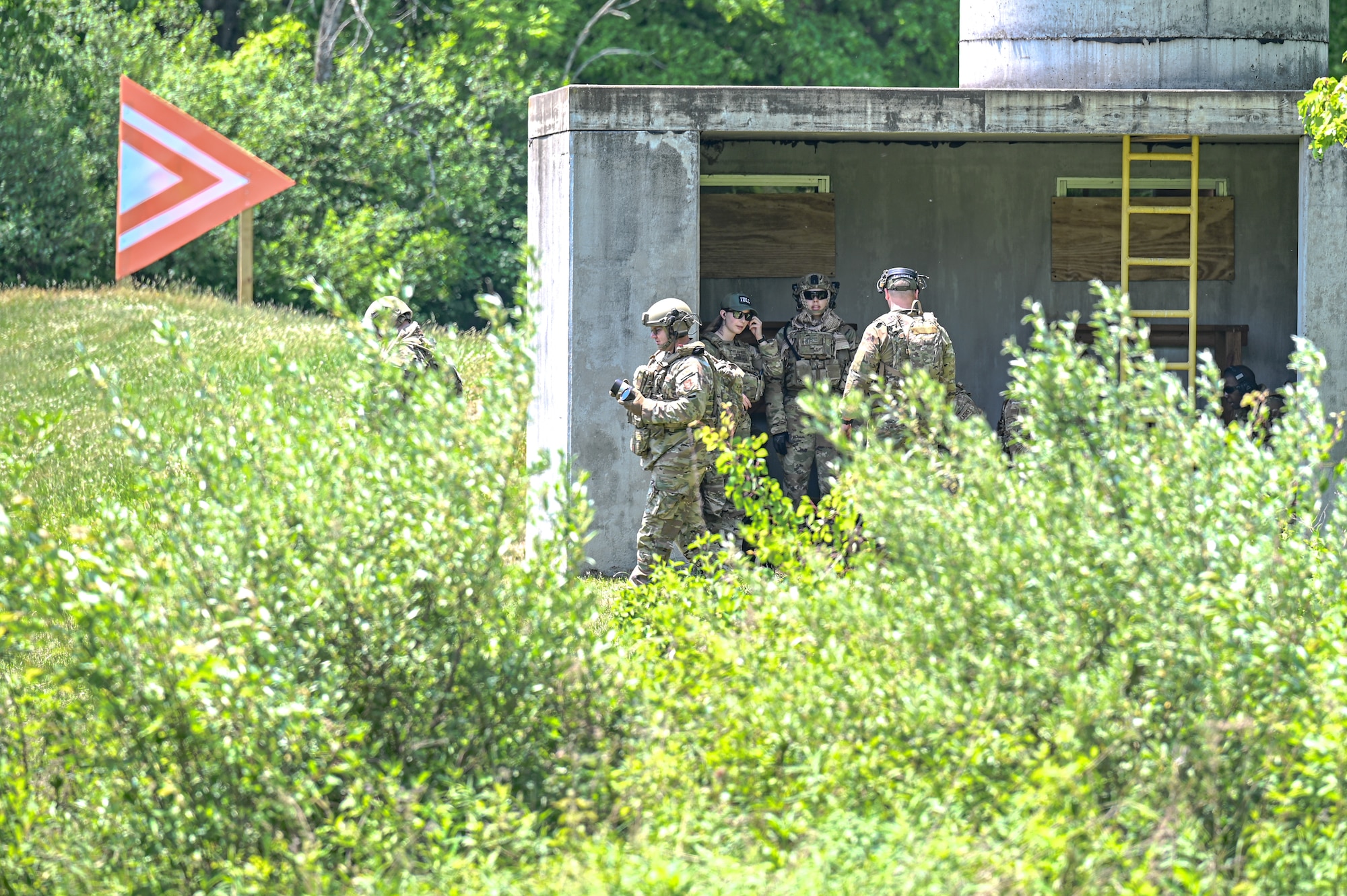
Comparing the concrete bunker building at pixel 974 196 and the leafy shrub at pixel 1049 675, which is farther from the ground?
the concrete bunker building at pixel 974 196

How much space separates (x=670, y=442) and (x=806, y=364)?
1956mm

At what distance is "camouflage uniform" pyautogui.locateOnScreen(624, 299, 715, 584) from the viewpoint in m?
8.65

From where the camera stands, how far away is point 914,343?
30.3 feet

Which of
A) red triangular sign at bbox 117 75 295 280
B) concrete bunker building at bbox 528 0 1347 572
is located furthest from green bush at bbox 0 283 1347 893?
red triangular sign at bbox 117 75 295 280

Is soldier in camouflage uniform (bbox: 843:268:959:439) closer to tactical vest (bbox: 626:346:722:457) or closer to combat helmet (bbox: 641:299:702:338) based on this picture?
tactical vest (bbox: 626:346:722:457)

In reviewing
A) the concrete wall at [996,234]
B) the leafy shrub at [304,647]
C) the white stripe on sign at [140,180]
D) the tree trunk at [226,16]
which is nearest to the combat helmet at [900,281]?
the concrete wall at [996,234]

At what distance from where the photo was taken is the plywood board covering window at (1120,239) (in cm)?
1118

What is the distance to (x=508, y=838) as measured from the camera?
12.9ft

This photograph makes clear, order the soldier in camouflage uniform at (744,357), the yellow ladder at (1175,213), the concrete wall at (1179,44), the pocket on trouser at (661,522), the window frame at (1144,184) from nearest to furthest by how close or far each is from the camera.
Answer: the pocket on trouser at (661,522), the soldier in camouflage uniform at (744,357), the yellow ladder at (1175,213), the concrete wall at (1179,44), the window frame at (1144,184)

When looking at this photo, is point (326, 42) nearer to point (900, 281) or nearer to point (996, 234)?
point (996, 234)

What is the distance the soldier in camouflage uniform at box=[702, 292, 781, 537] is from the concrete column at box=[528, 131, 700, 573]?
507 millimetres

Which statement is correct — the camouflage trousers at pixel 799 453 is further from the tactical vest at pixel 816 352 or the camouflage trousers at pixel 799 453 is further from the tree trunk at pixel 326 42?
the tree trunk at pixel 326 42

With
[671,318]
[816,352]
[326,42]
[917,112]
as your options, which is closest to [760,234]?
[816,352]

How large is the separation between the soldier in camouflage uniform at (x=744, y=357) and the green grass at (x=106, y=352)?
3.34 metres
